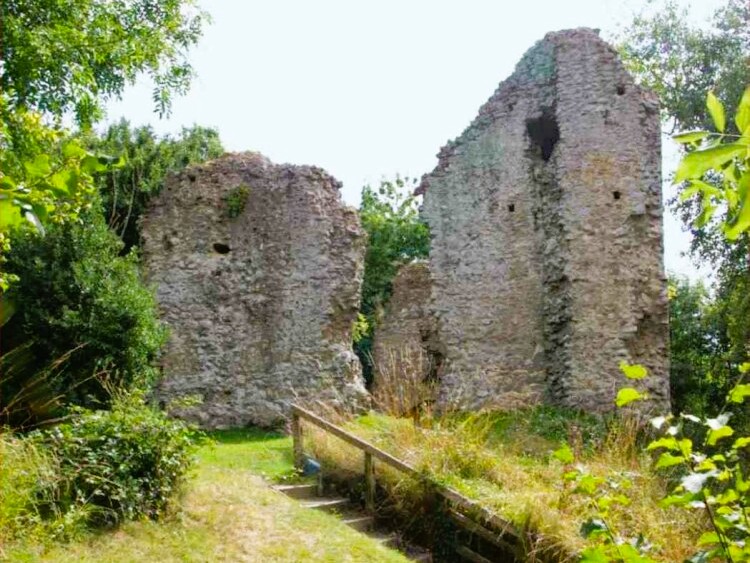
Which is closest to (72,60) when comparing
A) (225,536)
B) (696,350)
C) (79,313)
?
(79,313)

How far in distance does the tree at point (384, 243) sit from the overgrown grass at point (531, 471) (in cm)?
1396

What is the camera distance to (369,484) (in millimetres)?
9688

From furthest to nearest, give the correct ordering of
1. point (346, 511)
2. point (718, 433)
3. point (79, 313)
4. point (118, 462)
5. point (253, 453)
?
point (253, 453) < point (79, 313) < point (346, 511) < point (118, 462) < point (718, 433)

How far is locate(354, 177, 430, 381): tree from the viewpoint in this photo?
28031 millimetres

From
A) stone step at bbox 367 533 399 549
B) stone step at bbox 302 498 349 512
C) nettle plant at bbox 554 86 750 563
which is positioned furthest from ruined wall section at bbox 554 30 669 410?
nettle plant at bbox 554 86 750 563

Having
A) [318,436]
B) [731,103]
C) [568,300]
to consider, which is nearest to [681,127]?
[731,103]

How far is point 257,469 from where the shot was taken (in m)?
10.6

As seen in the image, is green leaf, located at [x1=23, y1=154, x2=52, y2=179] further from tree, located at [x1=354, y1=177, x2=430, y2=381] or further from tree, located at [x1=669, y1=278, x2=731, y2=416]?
tree, located at [x1=354, y1=177, x2=430, y2=381]

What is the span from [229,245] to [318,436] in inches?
190

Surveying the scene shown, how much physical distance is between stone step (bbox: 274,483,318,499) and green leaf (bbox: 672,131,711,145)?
8763 millimetres

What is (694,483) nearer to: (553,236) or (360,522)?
(360,522)

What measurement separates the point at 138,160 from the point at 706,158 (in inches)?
917

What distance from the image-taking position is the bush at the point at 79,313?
1055cm

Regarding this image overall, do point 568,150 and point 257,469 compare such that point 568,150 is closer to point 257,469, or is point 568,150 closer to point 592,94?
point 592,94
